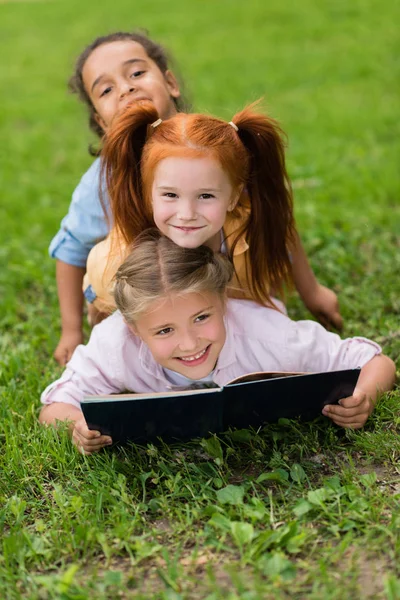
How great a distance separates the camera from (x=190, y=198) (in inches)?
109

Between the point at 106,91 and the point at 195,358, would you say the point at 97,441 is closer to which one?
the point at 195,358

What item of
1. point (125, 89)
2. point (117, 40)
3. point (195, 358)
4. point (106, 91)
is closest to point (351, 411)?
point (195, 358)

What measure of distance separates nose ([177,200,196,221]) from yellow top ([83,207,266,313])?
0.38 m

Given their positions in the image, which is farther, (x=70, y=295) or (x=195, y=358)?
(x=70, y=295)

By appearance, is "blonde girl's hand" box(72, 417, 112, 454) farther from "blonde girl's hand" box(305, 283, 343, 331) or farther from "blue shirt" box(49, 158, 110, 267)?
"blonde girl's hand" box(305, 283, 343, 331)

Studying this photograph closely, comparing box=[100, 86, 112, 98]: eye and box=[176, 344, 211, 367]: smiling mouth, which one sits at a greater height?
box=[100, 86, 112, 98]: eye

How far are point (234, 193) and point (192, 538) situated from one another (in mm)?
1209

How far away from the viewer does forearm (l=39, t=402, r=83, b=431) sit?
9.93 feet

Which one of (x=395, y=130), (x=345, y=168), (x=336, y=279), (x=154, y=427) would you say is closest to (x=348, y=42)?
(x=395, y=130)

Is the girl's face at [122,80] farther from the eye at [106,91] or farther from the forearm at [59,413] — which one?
the forearm at [59,413]

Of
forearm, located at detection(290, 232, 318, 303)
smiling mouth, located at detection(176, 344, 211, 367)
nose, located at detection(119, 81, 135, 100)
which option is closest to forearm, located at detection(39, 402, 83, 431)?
smiling mouth, located at detection(176, 344, 211, 367)

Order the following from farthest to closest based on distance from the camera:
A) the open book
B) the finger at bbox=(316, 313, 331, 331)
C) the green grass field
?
the finger at bbox=(316, 313, 331, 331) < the open book < the green grass field

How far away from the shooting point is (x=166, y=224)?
2863 mm

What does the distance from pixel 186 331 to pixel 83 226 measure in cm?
112
